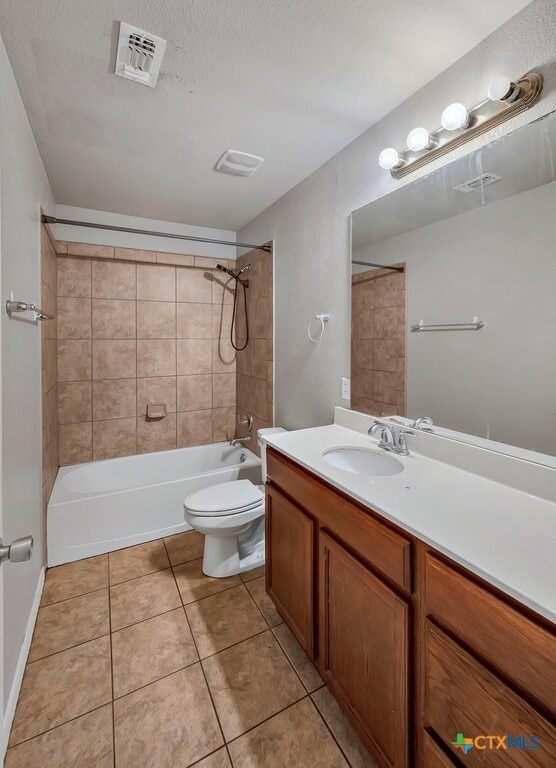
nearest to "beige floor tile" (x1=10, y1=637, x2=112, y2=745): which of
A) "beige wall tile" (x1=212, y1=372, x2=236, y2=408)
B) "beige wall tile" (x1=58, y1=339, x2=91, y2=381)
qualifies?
"beige wall tile" (x1=58, y1=339, x2=91, y2=381)

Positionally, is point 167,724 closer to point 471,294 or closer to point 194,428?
point 471,294

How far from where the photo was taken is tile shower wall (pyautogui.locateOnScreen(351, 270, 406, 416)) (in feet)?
5.16

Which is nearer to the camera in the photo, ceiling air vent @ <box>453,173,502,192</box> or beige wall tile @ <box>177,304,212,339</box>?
ceiling air vent @ <box>453,173,502,192</box>

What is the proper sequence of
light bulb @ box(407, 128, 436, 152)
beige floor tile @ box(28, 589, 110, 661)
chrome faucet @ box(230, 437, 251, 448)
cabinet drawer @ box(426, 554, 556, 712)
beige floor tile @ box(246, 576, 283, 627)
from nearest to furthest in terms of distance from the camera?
1. cabinet drawer @ box(426, 554, 556, 712)
2. light bulb @ box(407, 128, 436, 152)
3. beige floor tile @ box(28, 589, 110, 661)
4. beige floor tile @ box(246, 576, 283, 627)
5. chrome faucet @ box(230, 437, 251, 448)

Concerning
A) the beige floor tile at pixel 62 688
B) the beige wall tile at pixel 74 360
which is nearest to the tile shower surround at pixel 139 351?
the beige wall tile at pixel 74 360

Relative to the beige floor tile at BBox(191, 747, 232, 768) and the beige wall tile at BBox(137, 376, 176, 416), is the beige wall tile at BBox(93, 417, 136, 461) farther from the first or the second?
the beige floor tile at BBox(191, 747, 232, 768)

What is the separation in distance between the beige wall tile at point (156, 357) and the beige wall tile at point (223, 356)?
38 centimetres

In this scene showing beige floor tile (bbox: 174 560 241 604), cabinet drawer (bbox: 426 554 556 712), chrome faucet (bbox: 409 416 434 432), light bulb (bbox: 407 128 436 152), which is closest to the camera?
cabinet drawer (bbox: 426 554 556 712)

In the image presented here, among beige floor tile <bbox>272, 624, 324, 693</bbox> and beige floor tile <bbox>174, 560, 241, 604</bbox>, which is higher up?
beige floor tile <bbox>174, 560, 241, 604</bbox>

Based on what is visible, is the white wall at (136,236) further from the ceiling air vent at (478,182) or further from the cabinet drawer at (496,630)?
the cabinet drawer at (496,630)

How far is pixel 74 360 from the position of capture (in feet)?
8.78

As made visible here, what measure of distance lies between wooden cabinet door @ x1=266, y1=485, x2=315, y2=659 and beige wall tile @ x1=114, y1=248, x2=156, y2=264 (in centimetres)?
224

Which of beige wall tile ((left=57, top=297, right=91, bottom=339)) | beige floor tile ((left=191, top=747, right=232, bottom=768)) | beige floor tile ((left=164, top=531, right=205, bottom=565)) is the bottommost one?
beige floor tile ((left=191, top=747, right=232, bottom=768))

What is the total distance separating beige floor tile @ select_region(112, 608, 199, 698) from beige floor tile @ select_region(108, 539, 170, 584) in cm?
41
